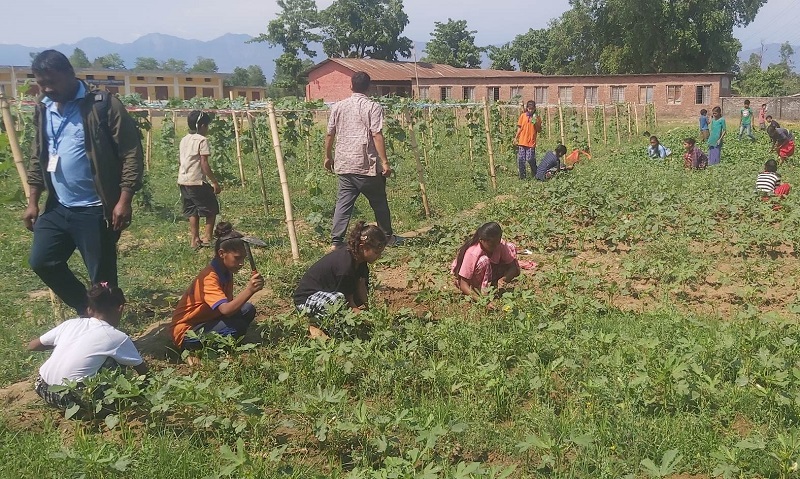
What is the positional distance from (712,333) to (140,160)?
3.93m

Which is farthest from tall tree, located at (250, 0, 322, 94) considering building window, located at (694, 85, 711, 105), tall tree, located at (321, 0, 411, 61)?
building window, located at (694, 85, 711, 105)

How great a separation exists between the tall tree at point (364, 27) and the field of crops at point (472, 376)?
2072 inches

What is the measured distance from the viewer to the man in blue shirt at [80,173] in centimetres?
422

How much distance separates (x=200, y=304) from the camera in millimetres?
4520

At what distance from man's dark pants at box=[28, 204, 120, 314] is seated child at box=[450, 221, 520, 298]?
2.73m

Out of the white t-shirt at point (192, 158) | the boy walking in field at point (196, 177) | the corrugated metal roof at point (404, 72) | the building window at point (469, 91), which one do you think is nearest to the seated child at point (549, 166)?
the boy walking in field at point (196, 177)

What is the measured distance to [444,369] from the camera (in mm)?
4043

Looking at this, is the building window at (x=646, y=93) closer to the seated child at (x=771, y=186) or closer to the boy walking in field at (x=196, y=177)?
the seated child at (x=771, y=186)

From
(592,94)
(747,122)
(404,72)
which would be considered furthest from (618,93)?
(747,122)

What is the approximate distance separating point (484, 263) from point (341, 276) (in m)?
1.37

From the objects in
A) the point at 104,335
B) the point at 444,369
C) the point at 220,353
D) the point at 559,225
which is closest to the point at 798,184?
the point at 559,225

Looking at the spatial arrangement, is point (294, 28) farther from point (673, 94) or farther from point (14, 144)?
point (14, 144)

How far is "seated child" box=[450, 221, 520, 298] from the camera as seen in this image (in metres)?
5.56

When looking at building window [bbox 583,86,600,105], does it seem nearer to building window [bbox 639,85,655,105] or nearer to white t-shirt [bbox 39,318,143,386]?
building window [bbox 639,85,655,105]
